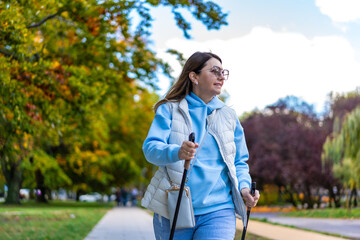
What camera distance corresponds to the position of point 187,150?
2.71 meters

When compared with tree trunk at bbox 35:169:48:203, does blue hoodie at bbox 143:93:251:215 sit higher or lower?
higher

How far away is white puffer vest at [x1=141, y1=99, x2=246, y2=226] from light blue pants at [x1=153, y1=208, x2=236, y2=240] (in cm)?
10

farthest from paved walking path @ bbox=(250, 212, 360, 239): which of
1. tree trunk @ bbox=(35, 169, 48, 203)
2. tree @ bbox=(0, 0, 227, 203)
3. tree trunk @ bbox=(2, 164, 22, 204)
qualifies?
tree trunk @ bbox=(35, 169, 48, 203)

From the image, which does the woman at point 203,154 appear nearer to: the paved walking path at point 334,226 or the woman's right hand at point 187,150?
the woman's right hand at point 187,150

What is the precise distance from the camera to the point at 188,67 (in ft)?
11.1

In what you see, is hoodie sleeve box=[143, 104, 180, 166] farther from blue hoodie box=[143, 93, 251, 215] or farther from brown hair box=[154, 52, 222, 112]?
brown hair box=[154, 52, 222, 112]

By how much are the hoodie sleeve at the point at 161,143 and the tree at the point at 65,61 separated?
5.06 m

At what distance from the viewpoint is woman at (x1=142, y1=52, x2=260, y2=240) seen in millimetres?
3047

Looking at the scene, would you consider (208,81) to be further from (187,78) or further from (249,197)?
(249,197)

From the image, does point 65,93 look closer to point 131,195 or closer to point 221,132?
point 221,132

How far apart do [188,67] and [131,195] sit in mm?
41533

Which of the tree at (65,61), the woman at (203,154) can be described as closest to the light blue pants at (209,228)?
the woman at (203,154)

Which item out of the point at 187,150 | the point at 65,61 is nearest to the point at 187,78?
the point at 187,150

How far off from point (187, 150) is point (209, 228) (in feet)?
1.91
